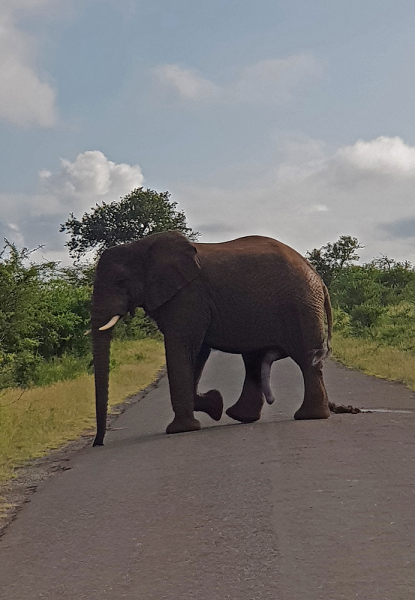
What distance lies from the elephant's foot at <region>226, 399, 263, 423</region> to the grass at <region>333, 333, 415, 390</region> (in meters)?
5.11

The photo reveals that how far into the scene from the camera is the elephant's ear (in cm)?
1085

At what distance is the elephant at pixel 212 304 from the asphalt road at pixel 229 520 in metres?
1.12

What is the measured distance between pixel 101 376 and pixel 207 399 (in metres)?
1.75

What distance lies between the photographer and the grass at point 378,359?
17.9m

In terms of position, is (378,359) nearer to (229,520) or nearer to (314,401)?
(314,401)

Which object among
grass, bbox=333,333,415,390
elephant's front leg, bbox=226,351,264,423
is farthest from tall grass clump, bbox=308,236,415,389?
elephant's front leg, bbox=226,351,264,423

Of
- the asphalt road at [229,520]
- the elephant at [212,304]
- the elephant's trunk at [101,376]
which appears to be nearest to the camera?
the asphalt road at [229,520]

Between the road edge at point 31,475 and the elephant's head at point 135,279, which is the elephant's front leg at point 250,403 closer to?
the elephant's head at point 135,279

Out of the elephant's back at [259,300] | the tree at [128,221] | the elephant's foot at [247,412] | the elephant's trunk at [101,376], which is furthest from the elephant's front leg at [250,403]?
the tree at [128,221]

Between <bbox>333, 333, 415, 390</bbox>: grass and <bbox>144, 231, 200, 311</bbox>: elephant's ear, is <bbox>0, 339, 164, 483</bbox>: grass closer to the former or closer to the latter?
<bbox>144, 231, 200, 311</bbox>: elephant's ear

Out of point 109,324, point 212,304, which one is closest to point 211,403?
point 212,304

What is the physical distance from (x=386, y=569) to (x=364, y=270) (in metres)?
37.6

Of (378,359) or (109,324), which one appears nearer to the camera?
(109,324)

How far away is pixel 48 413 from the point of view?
Result: 12.7 meters
